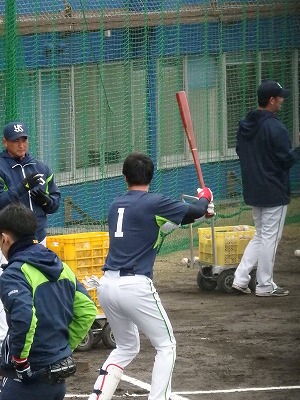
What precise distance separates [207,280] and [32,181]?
13.4ft

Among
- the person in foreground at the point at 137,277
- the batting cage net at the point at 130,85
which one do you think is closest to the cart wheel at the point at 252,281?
the batting cage net at the point at 130,85

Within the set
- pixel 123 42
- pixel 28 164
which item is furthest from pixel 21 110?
pixel 28 164

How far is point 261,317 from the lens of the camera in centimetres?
1094

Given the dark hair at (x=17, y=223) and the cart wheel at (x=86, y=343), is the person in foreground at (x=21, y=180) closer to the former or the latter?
the cart wheel at (x=86, y=343)

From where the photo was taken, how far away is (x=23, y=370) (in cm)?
563

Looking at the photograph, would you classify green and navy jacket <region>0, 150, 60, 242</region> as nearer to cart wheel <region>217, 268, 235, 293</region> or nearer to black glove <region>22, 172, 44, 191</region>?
black glove <region>22, 172, 44, 191</region>

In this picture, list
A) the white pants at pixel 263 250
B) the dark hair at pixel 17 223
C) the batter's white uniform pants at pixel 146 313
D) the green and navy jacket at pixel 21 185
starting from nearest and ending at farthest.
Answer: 1. the dark hair at pixel 17 223
2. the batter's white uniform pants at pixel 146 313
3. the green and navy jacket at pixel 21 185
4. the white pants at pixel 263 250

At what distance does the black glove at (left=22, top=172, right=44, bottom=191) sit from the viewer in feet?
28.0

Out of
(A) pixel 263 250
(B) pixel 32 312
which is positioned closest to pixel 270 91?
(A) pixel 263 250

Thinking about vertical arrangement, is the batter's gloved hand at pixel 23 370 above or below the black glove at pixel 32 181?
below

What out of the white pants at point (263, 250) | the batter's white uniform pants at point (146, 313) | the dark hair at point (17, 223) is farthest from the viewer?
the white pants at point (263, 250)

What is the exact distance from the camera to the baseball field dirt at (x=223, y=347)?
8484mm

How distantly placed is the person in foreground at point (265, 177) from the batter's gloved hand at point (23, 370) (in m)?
6.21

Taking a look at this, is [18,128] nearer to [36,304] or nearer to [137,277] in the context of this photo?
[137,277]
